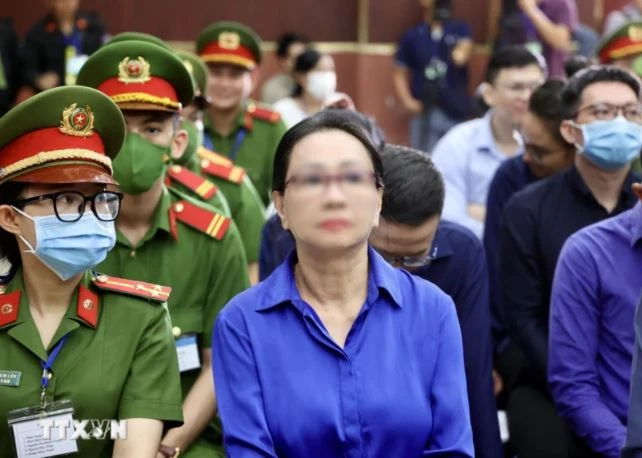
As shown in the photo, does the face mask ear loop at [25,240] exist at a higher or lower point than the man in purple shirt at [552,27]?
higher

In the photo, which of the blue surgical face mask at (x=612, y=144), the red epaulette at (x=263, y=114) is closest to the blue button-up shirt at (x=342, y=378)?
the blue surgical face mask at (x=612, y=144)

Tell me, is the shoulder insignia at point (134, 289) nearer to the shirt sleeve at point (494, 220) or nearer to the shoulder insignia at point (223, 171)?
the shoulder insignia at point (223, 171)

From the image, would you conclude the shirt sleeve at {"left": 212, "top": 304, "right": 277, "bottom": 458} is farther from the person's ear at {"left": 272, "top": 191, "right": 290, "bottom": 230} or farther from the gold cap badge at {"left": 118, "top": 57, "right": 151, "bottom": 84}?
the gold cap badge at {"left": 118, "top": 57, "right": 151, "bottom": 84}

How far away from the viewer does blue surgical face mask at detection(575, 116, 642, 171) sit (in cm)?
488

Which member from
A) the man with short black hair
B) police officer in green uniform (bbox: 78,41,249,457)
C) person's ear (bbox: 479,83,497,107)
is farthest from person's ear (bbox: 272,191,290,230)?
the man with short black hair

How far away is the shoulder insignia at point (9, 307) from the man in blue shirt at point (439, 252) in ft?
3.10

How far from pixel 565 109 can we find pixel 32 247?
2.37 meters

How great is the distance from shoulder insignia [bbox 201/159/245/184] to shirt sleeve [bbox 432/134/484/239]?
121 cm

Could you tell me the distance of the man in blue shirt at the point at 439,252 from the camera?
390 cm

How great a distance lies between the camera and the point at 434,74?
1162 centimetres

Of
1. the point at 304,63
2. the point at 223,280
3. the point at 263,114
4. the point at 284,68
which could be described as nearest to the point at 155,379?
the point at 223,280

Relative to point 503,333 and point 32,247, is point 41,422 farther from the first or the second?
point 503,333

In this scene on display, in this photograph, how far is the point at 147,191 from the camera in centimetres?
423

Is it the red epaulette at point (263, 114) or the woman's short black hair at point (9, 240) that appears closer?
the woman's short black hair at point (9, 240)
